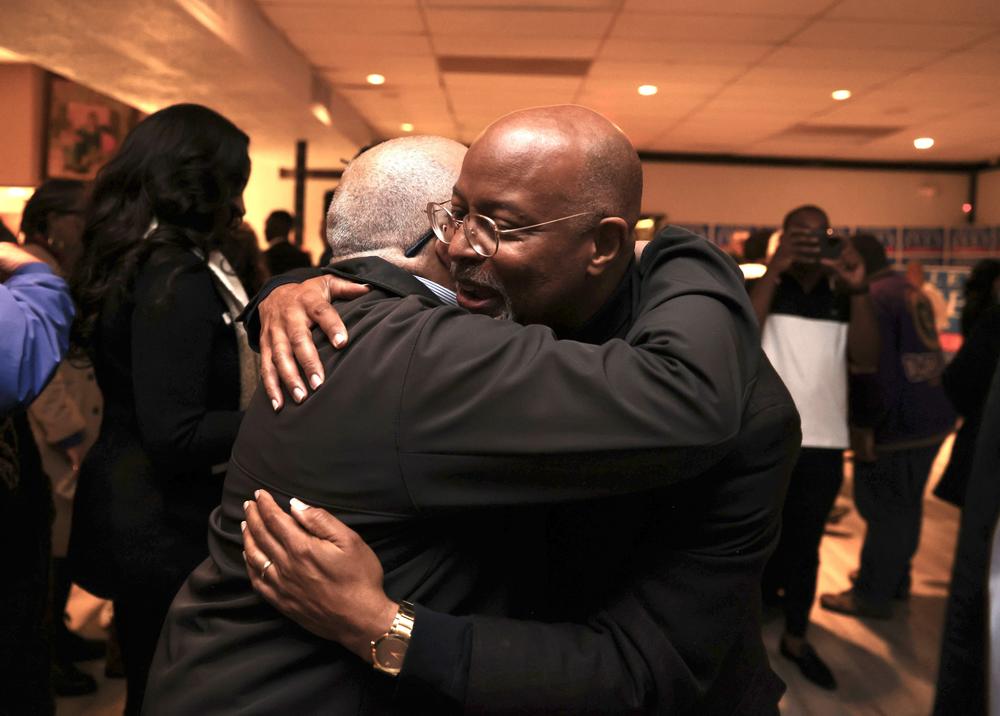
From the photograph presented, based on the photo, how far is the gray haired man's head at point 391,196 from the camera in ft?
3.81

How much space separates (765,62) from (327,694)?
19.2ft

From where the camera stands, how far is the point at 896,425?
3377 millimetres

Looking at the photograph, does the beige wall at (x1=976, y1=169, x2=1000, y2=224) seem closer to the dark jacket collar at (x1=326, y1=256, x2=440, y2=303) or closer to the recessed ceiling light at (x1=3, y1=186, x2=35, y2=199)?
the recessed ceiling light at (x1=3, y1=186, x2=35, y2=199)

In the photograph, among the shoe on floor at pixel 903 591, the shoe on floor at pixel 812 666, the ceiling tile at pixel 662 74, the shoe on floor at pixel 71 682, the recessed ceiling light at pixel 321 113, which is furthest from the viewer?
the recessed ceiling light at pixel 321 113

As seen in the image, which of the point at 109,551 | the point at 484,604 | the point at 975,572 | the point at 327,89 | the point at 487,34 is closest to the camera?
the point at 484,604

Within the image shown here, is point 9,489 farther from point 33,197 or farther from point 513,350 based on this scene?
point 33,197

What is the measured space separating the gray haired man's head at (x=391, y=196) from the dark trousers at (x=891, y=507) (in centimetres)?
282

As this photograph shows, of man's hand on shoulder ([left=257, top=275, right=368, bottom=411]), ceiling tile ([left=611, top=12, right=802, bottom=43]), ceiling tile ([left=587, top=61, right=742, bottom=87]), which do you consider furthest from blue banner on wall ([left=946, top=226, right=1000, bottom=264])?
man's hand on shoulder ([left=257, top=275, right=368, bottom=411])

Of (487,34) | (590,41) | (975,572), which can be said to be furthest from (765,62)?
(975,572)

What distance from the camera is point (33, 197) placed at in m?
2.74

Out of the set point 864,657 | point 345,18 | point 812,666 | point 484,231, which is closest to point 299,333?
point 484,231

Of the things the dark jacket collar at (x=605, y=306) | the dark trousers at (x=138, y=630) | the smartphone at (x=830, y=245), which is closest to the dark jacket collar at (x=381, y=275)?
the dark jacket collar at (x=605, y=306)

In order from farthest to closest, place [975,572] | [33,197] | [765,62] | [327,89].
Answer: [327,89], [765,62], [33,197], [975,572]

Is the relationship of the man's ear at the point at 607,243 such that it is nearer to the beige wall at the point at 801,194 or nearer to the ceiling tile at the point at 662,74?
the ceiling tile at the point at 662,74
